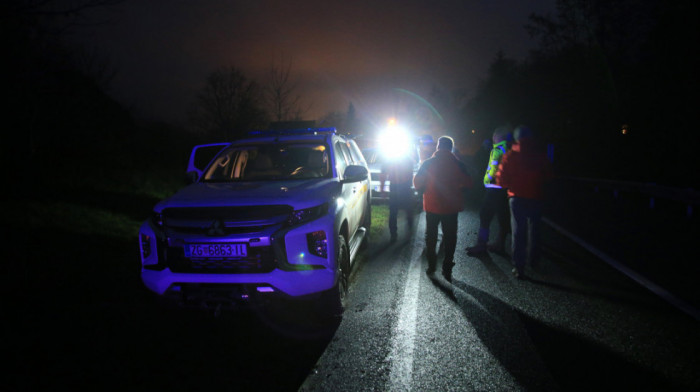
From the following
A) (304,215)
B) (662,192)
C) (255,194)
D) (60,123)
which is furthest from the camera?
(60,123)

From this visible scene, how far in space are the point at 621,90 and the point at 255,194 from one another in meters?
31.3

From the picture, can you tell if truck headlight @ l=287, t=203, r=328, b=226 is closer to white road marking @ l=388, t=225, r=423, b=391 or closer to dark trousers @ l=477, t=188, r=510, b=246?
white road marking @ l=388, t=225, r=423, b=391

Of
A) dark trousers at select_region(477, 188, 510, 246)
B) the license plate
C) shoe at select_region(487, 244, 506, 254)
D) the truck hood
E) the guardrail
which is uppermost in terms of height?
the truck hood

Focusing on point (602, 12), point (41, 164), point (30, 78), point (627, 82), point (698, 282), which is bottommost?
point (698, 282)

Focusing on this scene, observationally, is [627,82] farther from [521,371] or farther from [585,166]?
[521,371]

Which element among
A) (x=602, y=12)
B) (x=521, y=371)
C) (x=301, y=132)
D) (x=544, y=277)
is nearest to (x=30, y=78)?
(x=301, y=132)

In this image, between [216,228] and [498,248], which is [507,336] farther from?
[498,248]

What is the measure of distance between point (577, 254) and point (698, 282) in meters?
1.68

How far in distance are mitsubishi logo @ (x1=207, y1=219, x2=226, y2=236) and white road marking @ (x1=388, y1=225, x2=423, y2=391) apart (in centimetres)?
173

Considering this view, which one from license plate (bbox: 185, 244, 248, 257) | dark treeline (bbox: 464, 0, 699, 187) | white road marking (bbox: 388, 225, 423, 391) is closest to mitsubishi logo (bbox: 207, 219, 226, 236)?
license plate (bbox: 185, 244, 248, 257)

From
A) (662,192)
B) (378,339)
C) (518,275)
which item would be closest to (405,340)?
(378,339)

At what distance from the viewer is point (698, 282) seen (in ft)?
16.9

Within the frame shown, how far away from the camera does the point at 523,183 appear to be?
213 inches

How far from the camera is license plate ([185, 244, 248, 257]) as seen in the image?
339 cm
